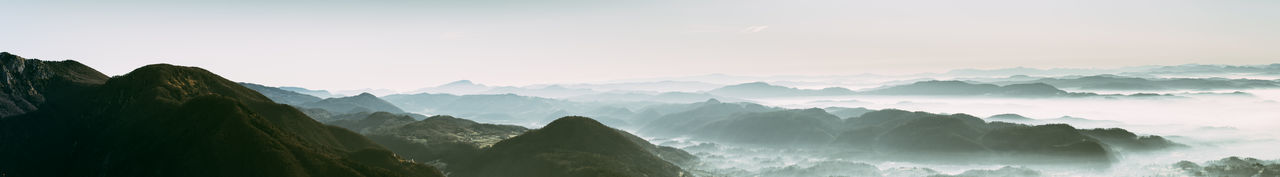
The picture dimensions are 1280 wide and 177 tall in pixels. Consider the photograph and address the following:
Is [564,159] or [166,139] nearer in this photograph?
[166,139]

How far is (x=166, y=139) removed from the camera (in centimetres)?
9831

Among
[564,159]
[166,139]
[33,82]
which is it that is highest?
[33,82]

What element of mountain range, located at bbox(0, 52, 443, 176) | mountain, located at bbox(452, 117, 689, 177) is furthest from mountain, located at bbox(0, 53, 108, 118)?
mountain, located at bbox(452, 117, 689, 177)

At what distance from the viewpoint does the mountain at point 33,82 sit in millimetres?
123125

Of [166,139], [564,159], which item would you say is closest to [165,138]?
[166,139]

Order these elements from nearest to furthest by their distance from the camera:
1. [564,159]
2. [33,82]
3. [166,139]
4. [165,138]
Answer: [166,139]
[165,138]
[33,82]
[564,159]

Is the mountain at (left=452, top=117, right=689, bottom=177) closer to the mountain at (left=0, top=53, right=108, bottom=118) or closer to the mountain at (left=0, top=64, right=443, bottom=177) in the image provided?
the mountain at (left=0, top=64, right=443, bottom=177)

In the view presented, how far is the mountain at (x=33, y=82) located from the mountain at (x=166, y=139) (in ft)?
9.14

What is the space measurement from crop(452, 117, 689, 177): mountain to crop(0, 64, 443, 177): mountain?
134ft

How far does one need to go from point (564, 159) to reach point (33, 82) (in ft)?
412

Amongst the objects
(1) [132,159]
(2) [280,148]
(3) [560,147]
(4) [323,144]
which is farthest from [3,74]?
(3) [560,147]

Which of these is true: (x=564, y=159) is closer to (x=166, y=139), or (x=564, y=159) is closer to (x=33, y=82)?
(x=166, y=139)

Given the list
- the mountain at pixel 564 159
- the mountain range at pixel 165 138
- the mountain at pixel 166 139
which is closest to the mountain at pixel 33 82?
the mountain range at pixel 165 138

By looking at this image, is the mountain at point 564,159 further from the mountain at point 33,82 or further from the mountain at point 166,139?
the mountain at point 33,82
